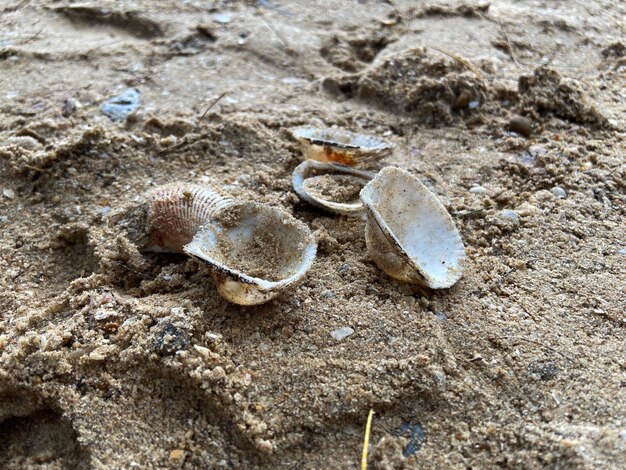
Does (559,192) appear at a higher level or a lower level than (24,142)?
higher

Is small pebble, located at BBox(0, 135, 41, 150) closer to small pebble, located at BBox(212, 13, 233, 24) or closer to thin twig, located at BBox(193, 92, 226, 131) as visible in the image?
thin twig, located at BBox(193, 92, 226, 131)

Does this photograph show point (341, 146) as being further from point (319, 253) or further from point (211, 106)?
point (211, 106)

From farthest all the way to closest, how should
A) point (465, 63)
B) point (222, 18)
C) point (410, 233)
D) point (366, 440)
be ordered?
point (222, 18), point (465, 63), point (410, 233), point (366, 440)

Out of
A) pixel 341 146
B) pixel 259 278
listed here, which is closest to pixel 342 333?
pixel 259 278

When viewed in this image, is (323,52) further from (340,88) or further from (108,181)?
(108,181)

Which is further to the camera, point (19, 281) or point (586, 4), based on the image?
point (586, 4)

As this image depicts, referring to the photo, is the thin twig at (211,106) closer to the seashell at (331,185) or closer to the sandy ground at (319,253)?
the sandy ground at (319,253)

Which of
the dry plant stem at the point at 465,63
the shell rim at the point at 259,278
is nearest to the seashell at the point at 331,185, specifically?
the shell rim at the point at 259,278

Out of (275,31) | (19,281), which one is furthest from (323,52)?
(19,281)
